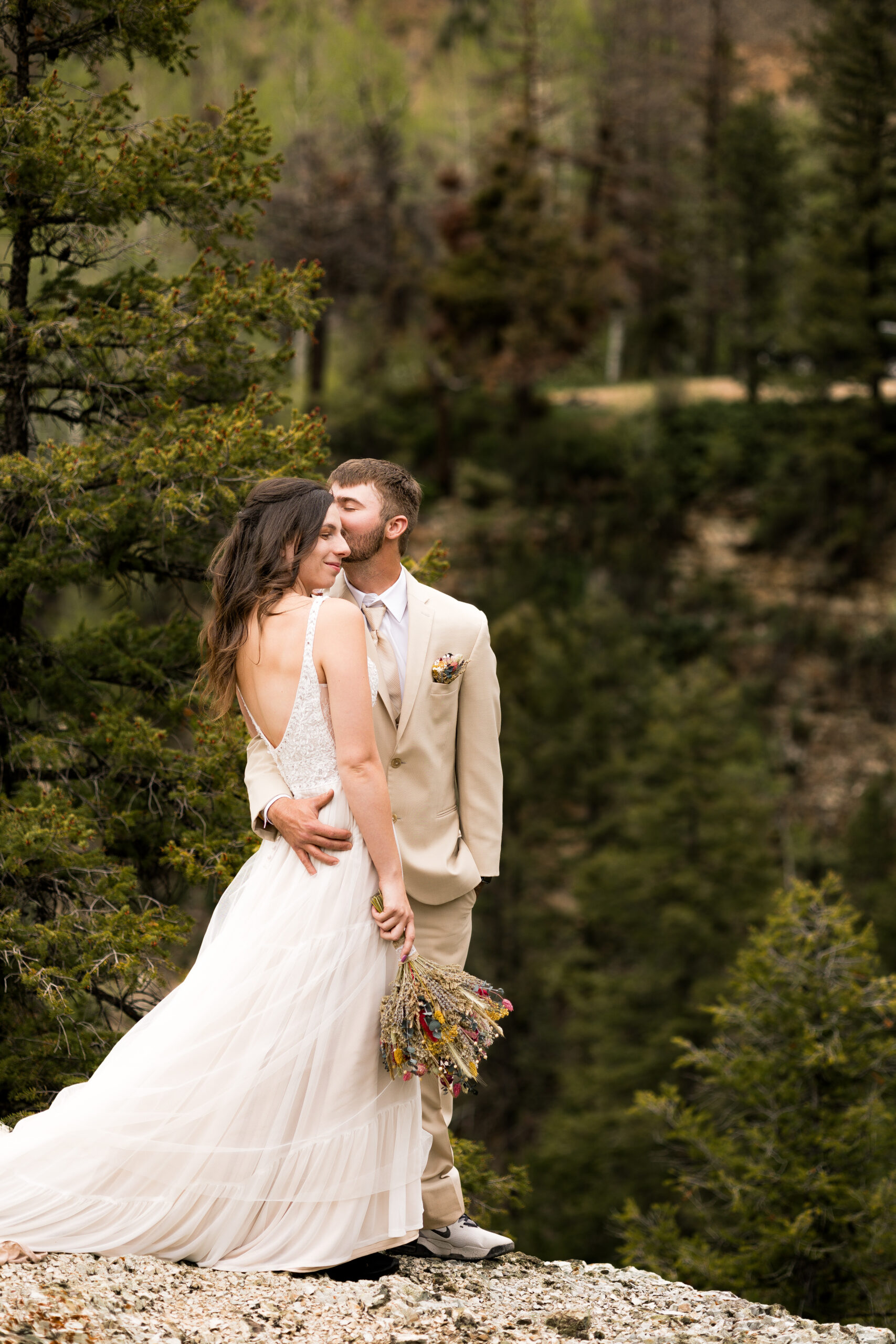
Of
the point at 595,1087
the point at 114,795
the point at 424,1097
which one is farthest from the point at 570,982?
the point at 424,1097

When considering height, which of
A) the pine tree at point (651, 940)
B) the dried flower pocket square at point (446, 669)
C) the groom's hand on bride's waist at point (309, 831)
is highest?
the dried flower pocket square at point (446, 669)

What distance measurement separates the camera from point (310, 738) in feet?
11.3

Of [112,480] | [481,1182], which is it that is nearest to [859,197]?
[112,480]

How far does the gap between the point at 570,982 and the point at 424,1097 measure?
18.5 metres

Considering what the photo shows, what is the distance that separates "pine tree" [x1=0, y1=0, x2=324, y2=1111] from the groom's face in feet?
5.71

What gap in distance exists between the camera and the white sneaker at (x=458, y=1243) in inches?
154

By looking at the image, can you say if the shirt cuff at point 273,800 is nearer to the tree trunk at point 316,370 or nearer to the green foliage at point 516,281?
the tree trunk at point 316,370

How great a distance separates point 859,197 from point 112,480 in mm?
30317

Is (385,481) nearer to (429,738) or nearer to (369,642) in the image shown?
(369,642)

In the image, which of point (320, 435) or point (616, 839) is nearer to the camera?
point (320, 435)

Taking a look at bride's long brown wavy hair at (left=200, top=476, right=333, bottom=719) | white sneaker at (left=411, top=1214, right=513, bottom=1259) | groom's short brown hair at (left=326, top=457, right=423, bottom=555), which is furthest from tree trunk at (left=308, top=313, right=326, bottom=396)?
white sneaker at (left=411, top=1214, right=513, bottom=1259)

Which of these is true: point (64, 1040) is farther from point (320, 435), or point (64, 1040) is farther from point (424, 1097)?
point (320, 435)

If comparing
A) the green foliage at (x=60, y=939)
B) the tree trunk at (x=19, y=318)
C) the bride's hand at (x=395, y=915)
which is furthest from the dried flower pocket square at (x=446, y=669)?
the tree trunk at (x=19, y=318)

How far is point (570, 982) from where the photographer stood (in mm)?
21641
